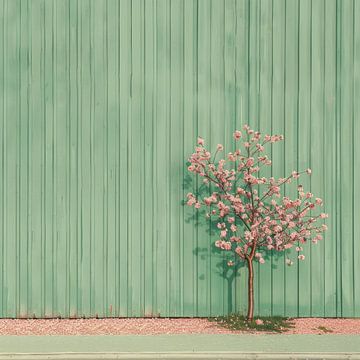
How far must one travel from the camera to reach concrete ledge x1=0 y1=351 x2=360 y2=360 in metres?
9.07

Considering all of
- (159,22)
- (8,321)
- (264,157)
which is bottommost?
(8,321)

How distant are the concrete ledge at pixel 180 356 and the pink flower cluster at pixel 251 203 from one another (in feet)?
7.56

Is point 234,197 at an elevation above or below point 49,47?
below

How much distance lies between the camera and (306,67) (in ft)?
38.7

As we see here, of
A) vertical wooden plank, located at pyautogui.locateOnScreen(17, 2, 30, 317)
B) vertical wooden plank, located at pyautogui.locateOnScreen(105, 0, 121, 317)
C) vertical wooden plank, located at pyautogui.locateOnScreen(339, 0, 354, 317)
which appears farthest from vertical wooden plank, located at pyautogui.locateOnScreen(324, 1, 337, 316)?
vertical wooden plank, located at pyautogui.locateOnScreen(17, 2, 30, 317)

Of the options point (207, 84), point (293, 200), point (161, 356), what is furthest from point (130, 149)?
point (161, 356)

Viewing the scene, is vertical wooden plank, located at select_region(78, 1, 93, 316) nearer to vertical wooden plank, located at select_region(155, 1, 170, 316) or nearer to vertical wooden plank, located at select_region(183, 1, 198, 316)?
vertical wooden plank, located at select_region(155, 1, 170, 316)

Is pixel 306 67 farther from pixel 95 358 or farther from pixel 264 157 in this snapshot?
pixel 95 358

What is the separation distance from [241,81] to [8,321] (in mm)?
5714

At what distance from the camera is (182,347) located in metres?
9.55

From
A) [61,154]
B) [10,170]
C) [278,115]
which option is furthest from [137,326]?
[278,115]

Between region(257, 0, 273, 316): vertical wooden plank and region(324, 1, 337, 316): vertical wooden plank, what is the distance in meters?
Answer: 0.97

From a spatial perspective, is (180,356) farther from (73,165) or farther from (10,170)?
(10,170)

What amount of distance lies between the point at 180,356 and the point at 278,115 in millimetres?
4668
